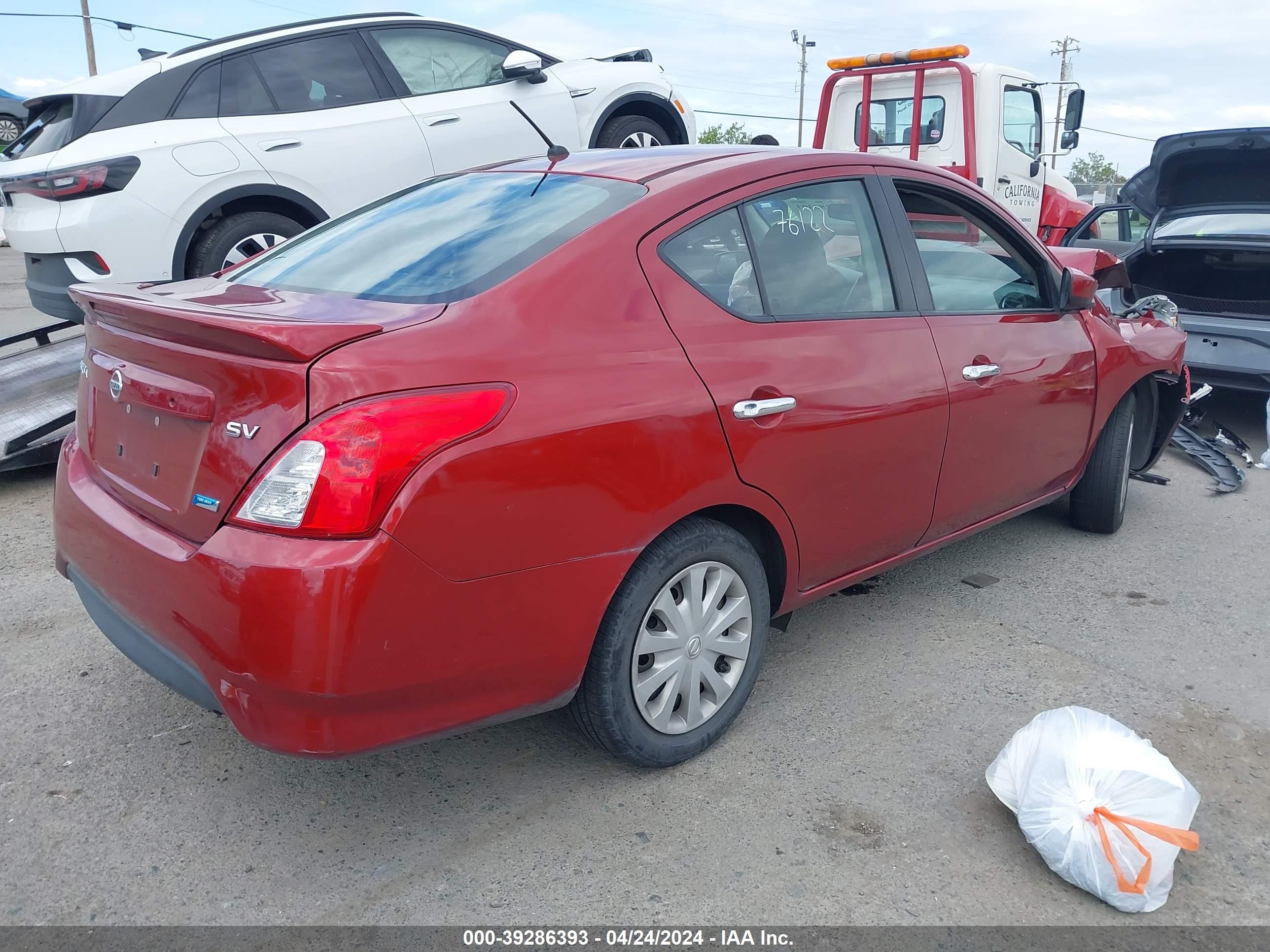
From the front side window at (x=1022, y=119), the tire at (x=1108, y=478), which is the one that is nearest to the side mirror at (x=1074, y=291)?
the tire at (x=1108, y=478)

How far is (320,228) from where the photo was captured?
11.0 feet

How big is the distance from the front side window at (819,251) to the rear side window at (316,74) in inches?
166

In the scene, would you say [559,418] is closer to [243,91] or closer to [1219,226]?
[243,91]

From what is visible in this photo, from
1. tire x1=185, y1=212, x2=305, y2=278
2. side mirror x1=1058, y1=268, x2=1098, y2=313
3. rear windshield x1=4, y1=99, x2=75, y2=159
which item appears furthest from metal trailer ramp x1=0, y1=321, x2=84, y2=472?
side mirror x1=1058, y1=268, x2=1098, y2=313

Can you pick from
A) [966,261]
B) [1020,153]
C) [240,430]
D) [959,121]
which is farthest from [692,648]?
[1020,153]

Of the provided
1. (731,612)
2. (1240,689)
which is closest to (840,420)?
(731,612)

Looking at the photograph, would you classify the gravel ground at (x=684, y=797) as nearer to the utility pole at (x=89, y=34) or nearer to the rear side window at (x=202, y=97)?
the rear side window at (x=202, y=97)

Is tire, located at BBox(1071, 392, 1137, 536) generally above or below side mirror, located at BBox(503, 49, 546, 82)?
below

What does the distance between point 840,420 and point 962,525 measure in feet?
3.26

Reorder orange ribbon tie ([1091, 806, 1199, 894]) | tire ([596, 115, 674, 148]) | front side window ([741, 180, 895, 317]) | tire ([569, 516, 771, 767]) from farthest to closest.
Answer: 1. tire ([596, 115, 674, 148])
2. front side window ([741, 180, 895, 317])
3. tire ([569, 516, 771, 767])
4. orange ribbon tie ([1091, 806, 1199, 894])

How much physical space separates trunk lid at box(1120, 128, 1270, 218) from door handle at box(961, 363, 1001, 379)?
3.58m

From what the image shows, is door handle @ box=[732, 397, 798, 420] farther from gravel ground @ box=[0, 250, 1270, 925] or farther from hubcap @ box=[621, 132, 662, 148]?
hubcap @ box=[621, 132, 662, 148]

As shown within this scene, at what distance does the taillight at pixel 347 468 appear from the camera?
203 centimetres

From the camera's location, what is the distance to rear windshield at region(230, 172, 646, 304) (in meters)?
2.53
